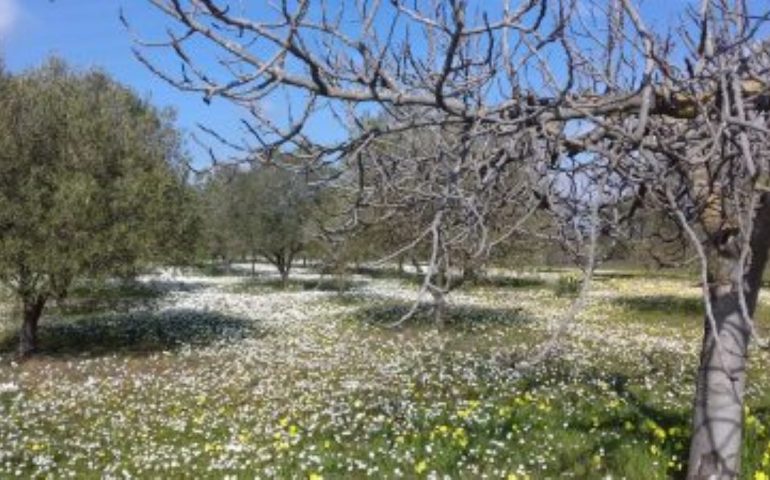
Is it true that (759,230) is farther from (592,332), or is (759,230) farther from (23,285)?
(23,285)

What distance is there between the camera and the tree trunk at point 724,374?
19.5 feet

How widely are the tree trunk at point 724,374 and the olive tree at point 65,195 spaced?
15149mm

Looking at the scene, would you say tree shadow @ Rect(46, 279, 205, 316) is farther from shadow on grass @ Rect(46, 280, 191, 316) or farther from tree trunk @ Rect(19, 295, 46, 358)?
tree trunk @ Rect(19, 295, 46, 358)

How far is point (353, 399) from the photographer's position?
11961 mm

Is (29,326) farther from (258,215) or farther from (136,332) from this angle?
(258,215)

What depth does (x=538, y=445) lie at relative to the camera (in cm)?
847

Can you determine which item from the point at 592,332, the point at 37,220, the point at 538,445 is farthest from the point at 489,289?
the point at 538,445

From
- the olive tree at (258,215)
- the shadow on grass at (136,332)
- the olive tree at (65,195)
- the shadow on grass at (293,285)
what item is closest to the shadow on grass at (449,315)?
the shadow on grass at (136,332)

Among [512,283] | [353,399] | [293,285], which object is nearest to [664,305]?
[512,283]

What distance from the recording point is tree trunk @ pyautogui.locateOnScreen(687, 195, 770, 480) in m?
5.95

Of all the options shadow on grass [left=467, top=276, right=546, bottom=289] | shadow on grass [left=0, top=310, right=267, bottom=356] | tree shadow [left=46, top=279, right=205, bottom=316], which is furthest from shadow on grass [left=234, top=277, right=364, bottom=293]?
shadow on grass [left=0, top=310, right=267, bottom=356]

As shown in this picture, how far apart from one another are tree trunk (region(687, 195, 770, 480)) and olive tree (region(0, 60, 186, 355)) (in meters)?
15.1

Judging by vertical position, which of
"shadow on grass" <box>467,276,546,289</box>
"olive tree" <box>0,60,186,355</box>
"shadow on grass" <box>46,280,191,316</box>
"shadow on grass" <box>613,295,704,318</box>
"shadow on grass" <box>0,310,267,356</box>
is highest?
"olive tree" <box>0,60,186,355</box>

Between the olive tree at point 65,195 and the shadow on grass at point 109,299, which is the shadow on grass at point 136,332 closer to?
the shadow on grass at point 109,299
